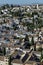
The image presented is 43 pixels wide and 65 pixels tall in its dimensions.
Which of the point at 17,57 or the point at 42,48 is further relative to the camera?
the point at 42,48

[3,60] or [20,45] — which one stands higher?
[3,60]

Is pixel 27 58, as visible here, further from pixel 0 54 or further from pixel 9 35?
pixel 9 35

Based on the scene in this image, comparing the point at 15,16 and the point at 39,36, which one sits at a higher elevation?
the point at 39,36

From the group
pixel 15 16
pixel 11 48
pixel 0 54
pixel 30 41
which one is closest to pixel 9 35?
pixel 30 41

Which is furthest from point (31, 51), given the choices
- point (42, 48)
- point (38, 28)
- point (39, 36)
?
point (38, 28)

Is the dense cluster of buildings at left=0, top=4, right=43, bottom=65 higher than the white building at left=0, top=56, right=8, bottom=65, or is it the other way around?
the white building at left=0, top=56, right=8, bottom=65

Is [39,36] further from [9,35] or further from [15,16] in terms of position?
[15,16]

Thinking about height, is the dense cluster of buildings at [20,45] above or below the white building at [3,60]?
below

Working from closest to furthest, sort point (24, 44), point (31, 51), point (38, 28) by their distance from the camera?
point (31, 51) → point (24, 44) → point (38, 28)

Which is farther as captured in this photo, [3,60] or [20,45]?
[20,45]

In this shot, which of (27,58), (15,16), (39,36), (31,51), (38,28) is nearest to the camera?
(27,58)
